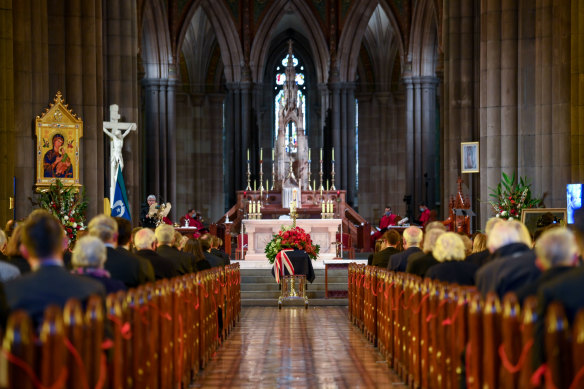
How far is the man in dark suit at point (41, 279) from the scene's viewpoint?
4.78m

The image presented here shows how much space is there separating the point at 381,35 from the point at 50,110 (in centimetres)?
2537

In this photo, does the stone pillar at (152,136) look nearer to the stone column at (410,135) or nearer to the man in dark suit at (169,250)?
the stone column at (410,135)

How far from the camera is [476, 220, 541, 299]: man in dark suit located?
19.5 feet

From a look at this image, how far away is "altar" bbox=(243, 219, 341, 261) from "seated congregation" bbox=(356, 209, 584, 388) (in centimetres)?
1300

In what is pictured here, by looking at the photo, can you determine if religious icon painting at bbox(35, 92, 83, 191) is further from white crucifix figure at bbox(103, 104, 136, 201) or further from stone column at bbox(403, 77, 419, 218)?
stone column at bbox(403, 77, 419, 218)

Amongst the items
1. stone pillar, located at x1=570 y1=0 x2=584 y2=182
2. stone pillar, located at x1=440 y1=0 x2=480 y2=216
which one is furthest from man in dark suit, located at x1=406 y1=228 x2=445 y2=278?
stone pillar, located at x1=440 y1=0 x2=480 y2=216

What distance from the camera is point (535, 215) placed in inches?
687

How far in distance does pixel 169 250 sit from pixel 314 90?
109 feet

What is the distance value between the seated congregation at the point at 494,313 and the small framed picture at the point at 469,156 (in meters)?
12.6

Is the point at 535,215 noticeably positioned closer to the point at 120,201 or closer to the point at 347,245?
the point at 120,201

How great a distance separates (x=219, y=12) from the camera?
35844mm

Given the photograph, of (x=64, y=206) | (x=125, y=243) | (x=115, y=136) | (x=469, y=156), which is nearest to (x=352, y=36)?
(x=469, y=156)

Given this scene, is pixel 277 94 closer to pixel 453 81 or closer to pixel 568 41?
pixel 453 81

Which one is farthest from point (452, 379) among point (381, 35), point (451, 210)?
point (381, 35)
